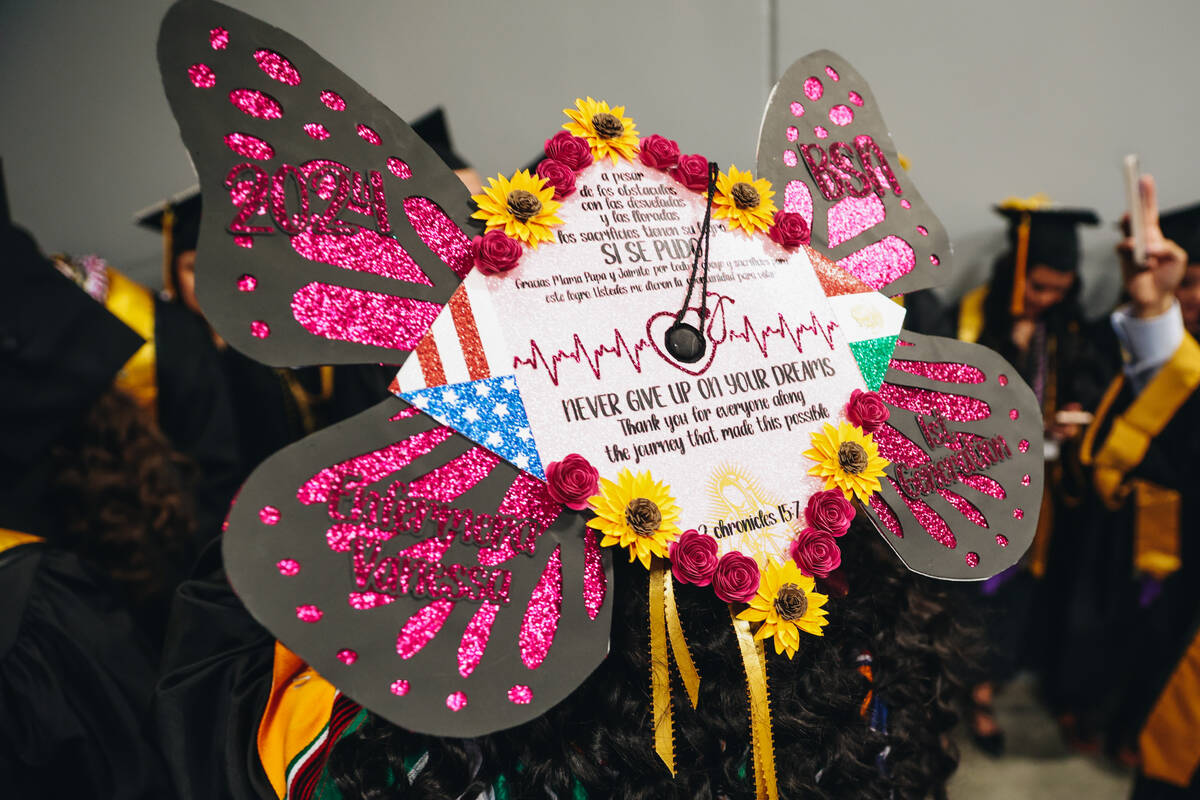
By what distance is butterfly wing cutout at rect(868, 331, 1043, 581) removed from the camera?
22.8 inches

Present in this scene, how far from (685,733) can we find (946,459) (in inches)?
13.5

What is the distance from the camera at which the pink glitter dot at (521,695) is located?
451 mm

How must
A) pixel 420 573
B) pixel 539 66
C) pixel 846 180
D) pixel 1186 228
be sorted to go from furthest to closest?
pixel 1186 228 → pixel 539 66 → pixel 846 180 → pixel 420 573

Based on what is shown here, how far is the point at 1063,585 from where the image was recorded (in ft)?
7.22

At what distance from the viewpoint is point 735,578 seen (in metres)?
0.50

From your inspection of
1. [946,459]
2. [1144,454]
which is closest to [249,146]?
[946,459]

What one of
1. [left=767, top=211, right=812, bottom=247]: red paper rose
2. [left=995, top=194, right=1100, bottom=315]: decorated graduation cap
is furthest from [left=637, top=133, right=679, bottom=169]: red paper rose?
[left=995, top=194, right=1100, bottom=315]: decorated graduation cap

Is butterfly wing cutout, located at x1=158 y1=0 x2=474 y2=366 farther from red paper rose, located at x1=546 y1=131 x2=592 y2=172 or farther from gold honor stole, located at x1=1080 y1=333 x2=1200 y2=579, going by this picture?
gold honor stole, located at x1=1080 y1=333 x2=1200 y2=579

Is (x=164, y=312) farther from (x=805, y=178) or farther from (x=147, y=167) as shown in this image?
(x=805, y=178)

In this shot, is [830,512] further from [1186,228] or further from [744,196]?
[1186,228]

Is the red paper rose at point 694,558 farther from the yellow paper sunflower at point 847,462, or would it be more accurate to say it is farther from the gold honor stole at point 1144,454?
the gold honor stole at point 1144,454

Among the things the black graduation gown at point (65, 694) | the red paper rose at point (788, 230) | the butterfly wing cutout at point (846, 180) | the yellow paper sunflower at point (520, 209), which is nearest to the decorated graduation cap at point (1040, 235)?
the butterfly wing cutout at point (846, 180)

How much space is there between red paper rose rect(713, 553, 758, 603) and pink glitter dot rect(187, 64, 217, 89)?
499mm

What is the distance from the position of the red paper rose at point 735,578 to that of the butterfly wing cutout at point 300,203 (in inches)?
11.4
